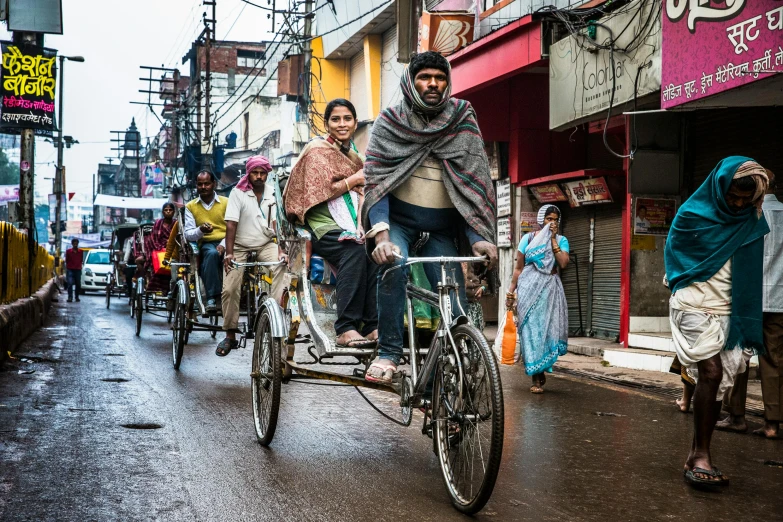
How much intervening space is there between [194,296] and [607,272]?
7026 millimetres

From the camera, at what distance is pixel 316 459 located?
5.54 metres

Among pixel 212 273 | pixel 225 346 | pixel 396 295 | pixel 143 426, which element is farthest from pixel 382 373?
pixel 212 273

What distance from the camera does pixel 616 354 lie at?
1230cm

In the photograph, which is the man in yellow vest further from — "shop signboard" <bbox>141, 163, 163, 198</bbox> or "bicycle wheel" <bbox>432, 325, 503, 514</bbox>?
"shop signboard" <bbox>141, 163, 163, 198</bbox>

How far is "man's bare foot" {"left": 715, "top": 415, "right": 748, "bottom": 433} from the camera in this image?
7.26m

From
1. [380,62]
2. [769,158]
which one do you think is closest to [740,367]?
[769,158]

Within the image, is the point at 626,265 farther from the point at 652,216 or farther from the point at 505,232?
the point at 505,232

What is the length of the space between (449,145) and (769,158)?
7566 mm

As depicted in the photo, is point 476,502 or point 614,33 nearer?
point 476,502

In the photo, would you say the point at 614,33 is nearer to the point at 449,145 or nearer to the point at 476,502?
the point at 449,145

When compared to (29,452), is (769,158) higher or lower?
higher

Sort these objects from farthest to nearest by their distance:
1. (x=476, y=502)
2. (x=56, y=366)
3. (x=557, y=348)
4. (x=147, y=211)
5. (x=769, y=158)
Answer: (x=147, y=211)
(x=769, y=158)
(x=56, y=366)
(x=557, y=348)
(x=476, y=502)

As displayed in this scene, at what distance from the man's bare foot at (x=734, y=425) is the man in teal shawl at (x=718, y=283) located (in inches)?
77.1

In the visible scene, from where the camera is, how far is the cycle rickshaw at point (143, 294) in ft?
49.1
